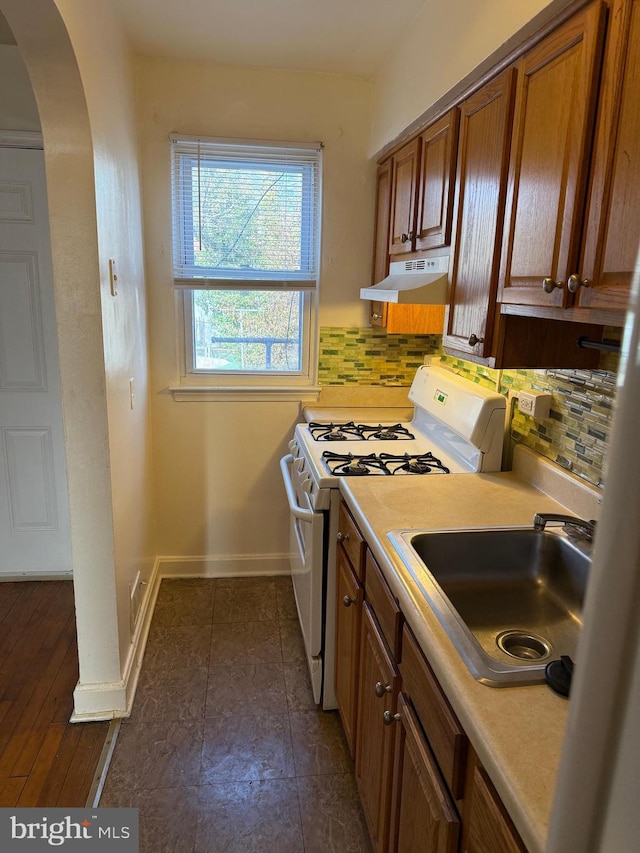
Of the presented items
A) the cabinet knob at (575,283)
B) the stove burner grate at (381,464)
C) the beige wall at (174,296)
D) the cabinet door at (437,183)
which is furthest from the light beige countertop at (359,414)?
the cabinet knob at (575,283)

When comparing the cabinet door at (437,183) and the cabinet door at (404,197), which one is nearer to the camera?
the cabinet door at (437,183)

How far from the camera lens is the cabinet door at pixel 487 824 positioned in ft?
2.71

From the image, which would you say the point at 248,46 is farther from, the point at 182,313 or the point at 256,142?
the point at 182,313

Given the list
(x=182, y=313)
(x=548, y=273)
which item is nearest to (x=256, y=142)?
(x=182, y=313)

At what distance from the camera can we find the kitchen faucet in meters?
1.48

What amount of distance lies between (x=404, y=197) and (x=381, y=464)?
3.71 feet

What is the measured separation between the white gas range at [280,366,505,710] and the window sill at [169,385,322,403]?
0.48 m

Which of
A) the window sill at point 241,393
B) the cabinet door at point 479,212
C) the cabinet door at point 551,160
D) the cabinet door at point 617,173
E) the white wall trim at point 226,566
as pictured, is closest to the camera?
the cabinet door at point 617,173

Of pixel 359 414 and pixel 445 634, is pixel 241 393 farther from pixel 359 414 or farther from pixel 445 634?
pixel 445 634

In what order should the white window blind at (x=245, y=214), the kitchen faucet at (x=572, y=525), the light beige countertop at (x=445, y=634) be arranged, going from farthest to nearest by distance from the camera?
1. the white window blind at (x=245, y=214)
2. the kitchen faucet at (x=572, y=525)
3. the light beige countertop at (x=445, y=634)

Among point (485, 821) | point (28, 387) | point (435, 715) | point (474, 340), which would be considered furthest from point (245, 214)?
point (485, 821)

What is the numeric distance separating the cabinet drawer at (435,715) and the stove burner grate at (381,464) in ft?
2.69

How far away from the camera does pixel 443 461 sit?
2266 millimetres

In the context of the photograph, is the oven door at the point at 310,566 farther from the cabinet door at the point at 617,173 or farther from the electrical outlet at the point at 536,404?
the cabinet door at the point at 617,173
